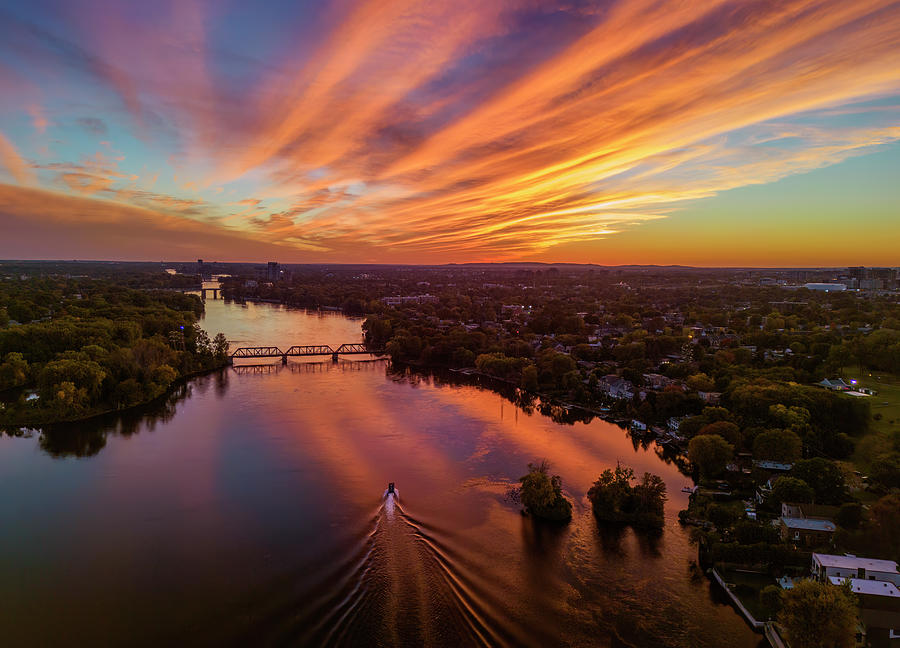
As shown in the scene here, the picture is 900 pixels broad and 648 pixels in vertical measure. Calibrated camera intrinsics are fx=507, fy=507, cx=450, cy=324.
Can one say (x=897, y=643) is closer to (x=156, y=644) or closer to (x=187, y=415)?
(x=156, y=644)

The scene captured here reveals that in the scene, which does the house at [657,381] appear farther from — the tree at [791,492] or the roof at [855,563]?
the roof at [855,563]

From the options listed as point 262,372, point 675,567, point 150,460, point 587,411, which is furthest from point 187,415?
point 675,567

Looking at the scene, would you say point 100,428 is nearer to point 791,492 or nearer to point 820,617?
point 820,617

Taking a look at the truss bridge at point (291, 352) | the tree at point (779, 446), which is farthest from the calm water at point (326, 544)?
the truss bridge at point (291, 352)

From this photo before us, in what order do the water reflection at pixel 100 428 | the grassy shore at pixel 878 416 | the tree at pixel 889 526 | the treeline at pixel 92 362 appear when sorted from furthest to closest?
the treeline at pixel 92 362 < the water reflection at pixel 100 428 < the grassy shore at pixel 878 416 < the tree at pixel 889 526

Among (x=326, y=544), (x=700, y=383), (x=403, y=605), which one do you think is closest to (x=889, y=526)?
(x=403, y=605)

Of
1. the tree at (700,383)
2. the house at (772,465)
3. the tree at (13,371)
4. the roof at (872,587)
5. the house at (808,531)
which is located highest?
the tree at (13,371)
